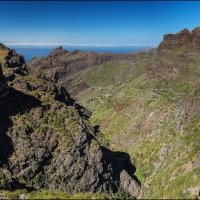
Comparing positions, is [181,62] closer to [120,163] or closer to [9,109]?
[120,163]

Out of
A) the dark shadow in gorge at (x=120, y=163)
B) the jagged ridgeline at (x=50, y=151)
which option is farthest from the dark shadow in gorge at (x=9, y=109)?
the dark shadow in gorge at (x=120, y=163)

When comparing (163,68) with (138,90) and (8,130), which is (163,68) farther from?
(8,130)

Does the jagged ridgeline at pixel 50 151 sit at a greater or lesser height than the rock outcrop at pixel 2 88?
lesser

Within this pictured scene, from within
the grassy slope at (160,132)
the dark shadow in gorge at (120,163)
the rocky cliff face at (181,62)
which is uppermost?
the rocky cliff face at (181,62)

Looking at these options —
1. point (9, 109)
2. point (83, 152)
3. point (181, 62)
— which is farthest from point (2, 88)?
point (181, 62)

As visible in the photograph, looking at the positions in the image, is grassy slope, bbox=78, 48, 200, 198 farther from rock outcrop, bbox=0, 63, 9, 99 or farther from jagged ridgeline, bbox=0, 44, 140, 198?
rock outcrop, bbox=0, 63, 9, 99

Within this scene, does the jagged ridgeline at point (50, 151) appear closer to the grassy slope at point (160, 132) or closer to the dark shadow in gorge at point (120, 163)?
the dark shadow in gorge at point (120, 163)

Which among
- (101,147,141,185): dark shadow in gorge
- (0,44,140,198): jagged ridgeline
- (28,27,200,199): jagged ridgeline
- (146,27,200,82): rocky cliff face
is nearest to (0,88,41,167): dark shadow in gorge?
(0,44,140,198): jagged ridgeline
